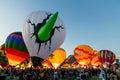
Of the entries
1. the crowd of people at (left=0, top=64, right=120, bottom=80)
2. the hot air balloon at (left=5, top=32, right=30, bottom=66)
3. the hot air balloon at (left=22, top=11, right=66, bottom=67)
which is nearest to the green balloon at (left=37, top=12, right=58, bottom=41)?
the hot air balloon at (left=22, top=11, right=66, bottom=67)

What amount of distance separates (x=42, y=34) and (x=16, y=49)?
7.50m

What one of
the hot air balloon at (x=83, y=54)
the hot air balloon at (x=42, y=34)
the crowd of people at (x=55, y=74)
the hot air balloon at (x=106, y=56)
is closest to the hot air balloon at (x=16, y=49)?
the crowd of people at (x=55, y=74)

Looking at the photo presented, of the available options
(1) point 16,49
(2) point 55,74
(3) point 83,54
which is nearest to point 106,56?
(3) point 83,54

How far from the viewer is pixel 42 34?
2289 cm

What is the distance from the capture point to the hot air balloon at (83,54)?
139 feet

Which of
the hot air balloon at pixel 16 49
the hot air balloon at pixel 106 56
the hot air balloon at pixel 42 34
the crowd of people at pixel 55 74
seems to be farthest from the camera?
the hot air balloon at pixel 106 56

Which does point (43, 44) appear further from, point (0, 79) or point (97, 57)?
point (97, 57)

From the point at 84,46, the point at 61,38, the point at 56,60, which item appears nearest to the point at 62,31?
the point at 61,38

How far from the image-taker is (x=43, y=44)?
22.8 meters

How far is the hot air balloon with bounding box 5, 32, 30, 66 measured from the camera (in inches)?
1159

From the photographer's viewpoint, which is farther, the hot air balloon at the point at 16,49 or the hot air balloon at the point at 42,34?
the hot air balloon at the point at 16,49

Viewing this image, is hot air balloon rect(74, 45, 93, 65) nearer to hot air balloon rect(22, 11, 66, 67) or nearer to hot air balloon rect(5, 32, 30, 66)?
hot air balloon rect(5, 32, 30, 66)

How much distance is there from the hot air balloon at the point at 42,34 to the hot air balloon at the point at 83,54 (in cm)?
1808

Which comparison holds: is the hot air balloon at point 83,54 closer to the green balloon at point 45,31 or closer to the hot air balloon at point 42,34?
the hot air balloon at point 42,34
